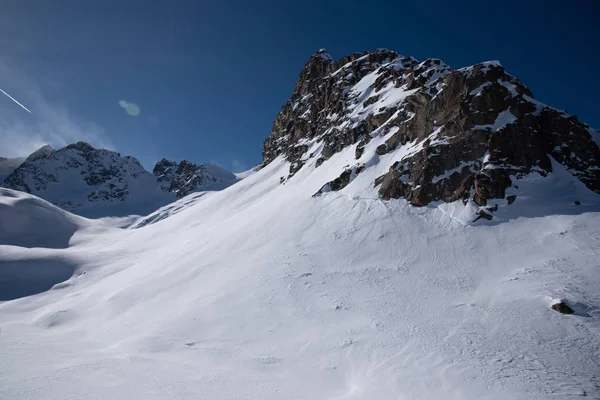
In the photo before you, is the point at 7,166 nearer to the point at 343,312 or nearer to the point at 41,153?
the point at 41,153

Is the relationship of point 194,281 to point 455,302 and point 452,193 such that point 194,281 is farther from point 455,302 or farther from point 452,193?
point 452,193

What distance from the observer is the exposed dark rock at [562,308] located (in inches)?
593

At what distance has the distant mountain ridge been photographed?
143250 mm

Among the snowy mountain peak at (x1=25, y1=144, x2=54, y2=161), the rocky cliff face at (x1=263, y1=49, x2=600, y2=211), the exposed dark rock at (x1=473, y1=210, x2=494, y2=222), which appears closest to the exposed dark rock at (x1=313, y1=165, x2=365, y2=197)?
the rocky cliff face at (x1=263, y1=49, x2=600, y2=211)

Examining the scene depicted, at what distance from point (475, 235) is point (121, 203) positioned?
15717 cm

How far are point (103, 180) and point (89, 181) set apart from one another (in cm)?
669

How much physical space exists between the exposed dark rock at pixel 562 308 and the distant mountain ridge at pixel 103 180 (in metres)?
130

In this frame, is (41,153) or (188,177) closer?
(188,177)

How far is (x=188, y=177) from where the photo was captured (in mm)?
159250

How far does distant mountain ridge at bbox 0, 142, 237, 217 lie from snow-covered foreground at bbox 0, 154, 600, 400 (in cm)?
11245

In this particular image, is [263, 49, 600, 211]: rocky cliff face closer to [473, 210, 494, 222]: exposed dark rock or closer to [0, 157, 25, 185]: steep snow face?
[473, 210, 494, 222]: exposed dark rock

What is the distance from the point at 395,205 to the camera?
93.0ft

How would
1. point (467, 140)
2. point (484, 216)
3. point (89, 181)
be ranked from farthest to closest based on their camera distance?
point (89, 181) < point (467, 140) < point (484, 216)

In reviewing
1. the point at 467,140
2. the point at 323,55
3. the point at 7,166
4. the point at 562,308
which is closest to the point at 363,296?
the point at 562,308
